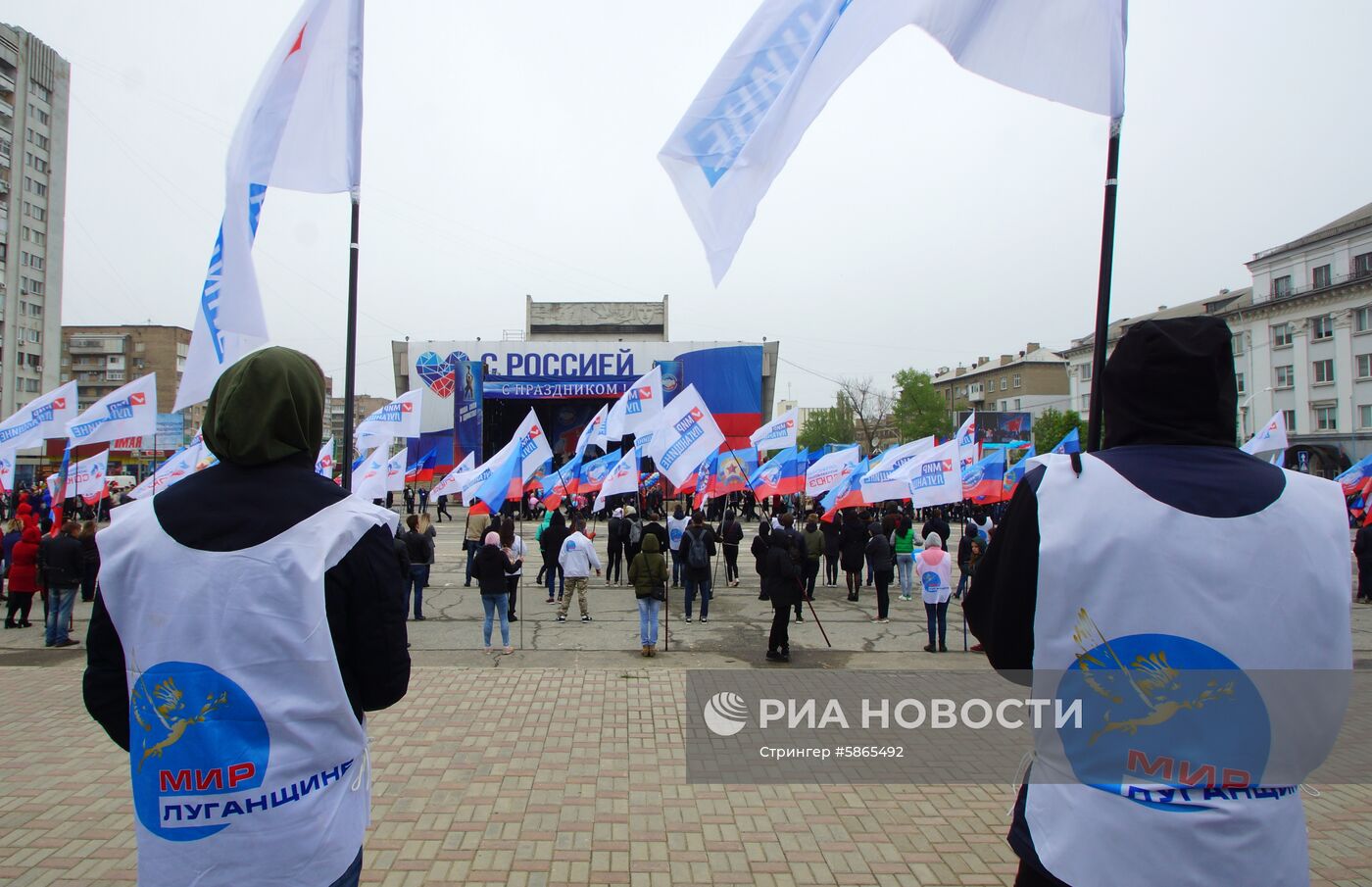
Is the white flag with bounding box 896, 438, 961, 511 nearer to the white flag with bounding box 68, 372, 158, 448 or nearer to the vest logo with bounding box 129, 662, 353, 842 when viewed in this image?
the vest logo with bounding box 129, 662, 353, 842

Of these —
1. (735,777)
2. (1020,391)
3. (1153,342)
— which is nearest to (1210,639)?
(1153,342)

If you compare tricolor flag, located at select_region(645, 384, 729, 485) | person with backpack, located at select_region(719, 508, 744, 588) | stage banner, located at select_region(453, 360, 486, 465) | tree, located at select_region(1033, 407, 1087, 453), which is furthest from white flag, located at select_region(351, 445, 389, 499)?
tree, located at select_region(1033, 407, 1087, 453)

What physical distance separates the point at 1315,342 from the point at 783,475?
44120 millimetres

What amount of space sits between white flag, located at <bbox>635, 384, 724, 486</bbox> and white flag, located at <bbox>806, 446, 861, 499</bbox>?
18.3ft

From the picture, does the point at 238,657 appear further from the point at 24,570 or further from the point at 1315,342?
the point at 1315,342

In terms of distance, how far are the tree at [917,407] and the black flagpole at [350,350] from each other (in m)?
74.7

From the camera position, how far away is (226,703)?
2.00 m

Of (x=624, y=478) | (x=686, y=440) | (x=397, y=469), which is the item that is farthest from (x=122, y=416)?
(x=686, y=440)

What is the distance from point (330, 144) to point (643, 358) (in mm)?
42822

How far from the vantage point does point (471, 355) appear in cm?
4678

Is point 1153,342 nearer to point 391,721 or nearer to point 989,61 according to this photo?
point 989,61

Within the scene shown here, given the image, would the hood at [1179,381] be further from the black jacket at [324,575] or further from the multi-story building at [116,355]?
the multi-story building at [116,355]

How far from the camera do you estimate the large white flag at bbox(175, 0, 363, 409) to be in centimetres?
401

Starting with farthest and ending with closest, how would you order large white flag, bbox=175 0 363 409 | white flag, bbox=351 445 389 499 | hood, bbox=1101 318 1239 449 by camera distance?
white flag, bbox=351 445 389 499
large white flag, bbox=175 0 363 409
hood, bbox=1101 318 1239 449
